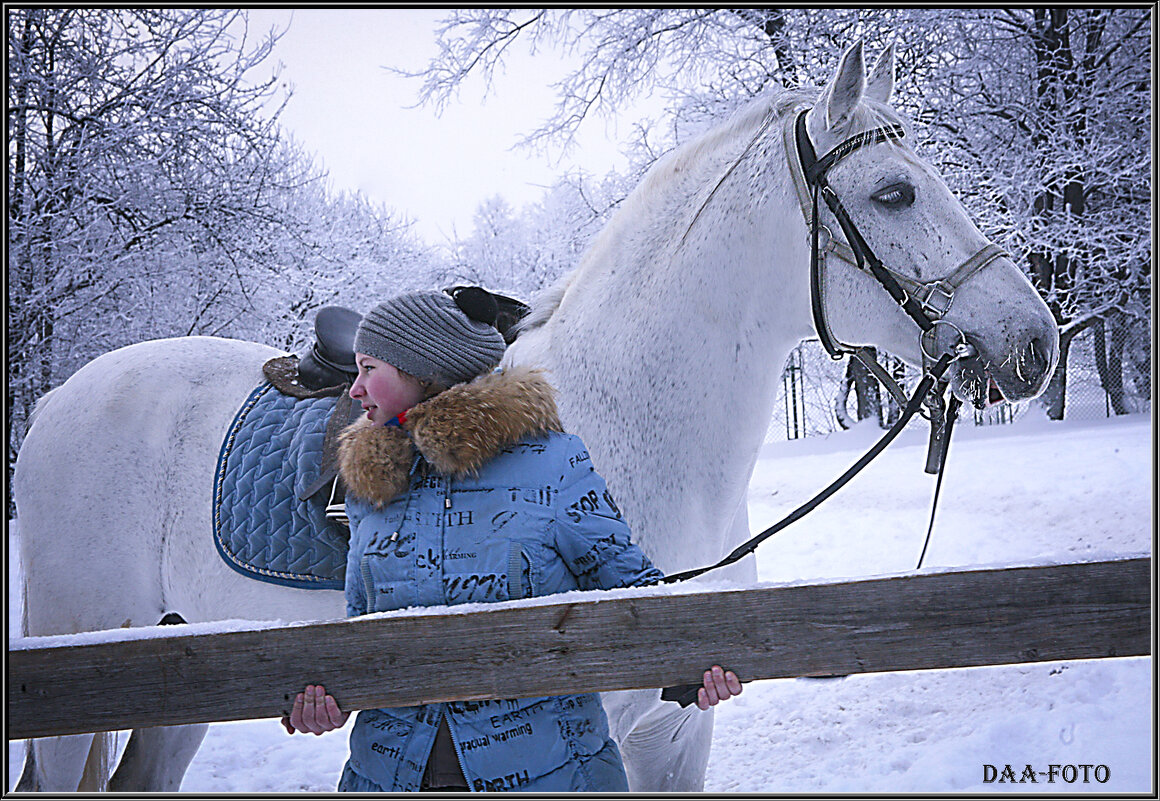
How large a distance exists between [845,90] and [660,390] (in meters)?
0.86

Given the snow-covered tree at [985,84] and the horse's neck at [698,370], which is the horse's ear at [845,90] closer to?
the horse's neck at [698,370]

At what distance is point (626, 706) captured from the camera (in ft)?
6.34

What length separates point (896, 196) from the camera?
6.20ft

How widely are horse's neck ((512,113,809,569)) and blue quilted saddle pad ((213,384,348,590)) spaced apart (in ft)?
2.47

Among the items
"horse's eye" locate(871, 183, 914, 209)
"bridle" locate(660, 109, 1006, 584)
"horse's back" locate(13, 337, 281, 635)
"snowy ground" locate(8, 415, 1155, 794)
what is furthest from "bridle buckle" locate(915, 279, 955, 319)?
"horse's back" locate(13, 337, 281, 635)

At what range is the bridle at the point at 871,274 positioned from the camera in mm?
1838

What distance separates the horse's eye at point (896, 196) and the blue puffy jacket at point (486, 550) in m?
1.03

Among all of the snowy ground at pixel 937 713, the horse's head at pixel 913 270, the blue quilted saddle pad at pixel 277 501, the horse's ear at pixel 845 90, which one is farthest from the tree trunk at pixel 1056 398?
the blue quilted saddle pad at pixel 277 501

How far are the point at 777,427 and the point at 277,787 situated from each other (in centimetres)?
2050

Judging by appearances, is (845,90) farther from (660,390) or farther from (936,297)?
(660,390)

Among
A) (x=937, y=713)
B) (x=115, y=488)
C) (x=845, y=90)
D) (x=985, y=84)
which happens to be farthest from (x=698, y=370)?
(x=985, y=84)

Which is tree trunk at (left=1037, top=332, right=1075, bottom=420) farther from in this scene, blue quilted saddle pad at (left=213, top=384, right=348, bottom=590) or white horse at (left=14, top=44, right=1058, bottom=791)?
blue quilted saddle pad at (left=213, top=384, right=348, bottom=590)

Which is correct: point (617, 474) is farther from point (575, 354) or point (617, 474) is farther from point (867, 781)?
point (867, 781)

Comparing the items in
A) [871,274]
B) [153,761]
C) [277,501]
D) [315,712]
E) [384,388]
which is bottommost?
[153,761]
